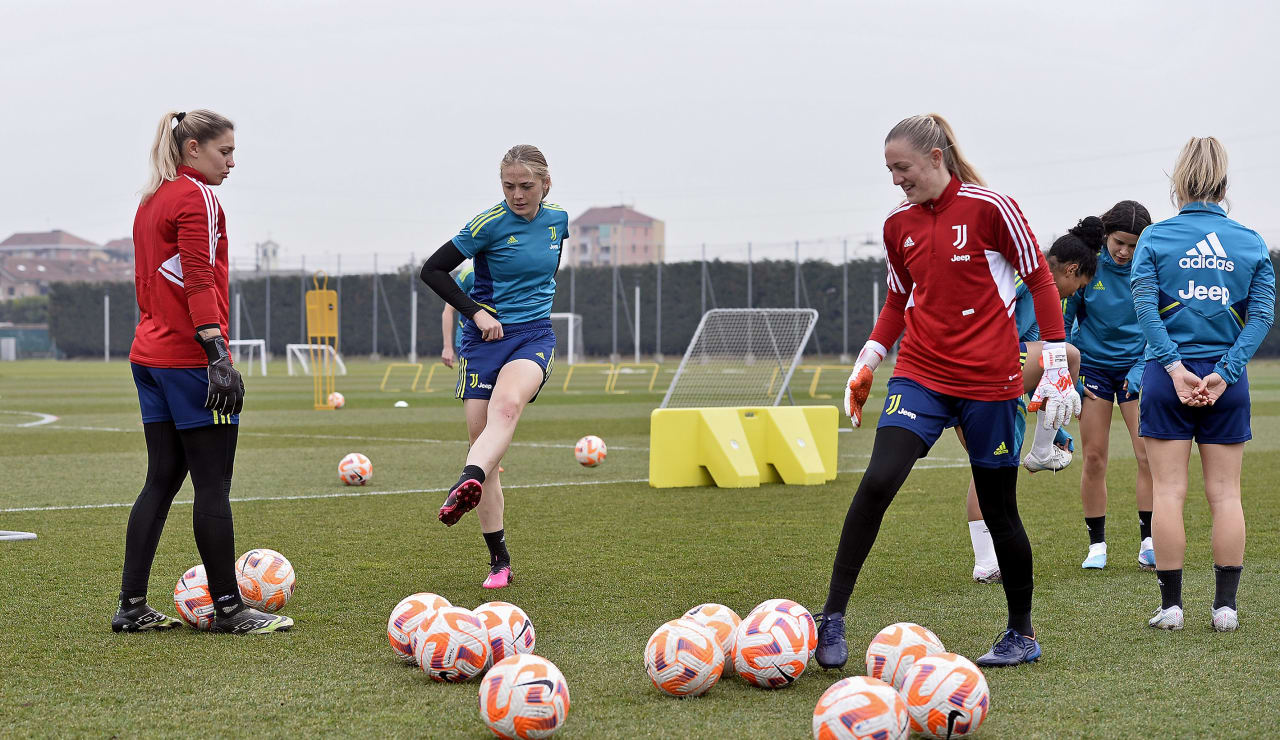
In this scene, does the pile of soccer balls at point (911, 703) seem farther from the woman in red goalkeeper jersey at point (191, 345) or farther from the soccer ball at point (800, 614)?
the woman in red goalkeeper jersey at point (191, 345)

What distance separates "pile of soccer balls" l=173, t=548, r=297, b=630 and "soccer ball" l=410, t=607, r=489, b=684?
4.13ft

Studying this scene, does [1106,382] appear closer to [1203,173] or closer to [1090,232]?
[1090,232]

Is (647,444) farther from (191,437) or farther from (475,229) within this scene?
(191,437)

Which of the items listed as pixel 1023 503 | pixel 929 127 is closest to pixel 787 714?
pixel 929 127

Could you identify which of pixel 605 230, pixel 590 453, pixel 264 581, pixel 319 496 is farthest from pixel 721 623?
pixel 605 230

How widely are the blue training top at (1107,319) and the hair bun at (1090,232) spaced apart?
0.19m

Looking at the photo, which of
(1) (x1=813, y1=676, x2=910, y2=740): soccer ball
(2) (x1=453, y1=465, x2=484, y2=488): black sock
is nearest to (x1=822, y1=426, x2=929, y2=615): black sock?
(1) (x1=813, y1=676, x2=910, y2=740): soccer ball

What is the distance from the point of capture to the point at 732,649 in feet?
14.5

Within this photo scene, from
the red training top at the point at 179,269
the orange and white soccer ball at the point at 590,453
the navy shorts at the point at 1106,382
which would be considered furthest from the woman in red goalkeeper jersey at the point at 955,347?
the orange and white soccer ball at the point at 590,453

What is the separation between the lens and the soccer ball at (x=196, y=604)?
17.0 ft

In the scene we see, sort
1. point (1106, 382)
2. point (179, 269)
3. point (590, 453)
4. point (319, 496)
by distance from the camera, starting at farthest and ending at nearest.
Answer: point (590, 453), point (319, 496), point (1106, 382), point (179, 269)

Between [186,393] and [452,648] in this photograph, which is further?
→ [186,393]

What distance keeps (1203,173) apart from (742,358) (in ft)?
50.5

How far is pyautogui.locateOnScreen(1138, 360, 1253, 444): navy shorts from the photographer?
Result: 5.22m
